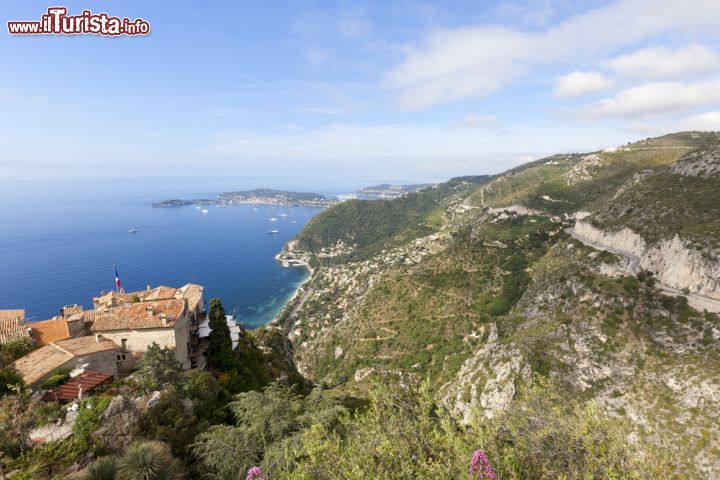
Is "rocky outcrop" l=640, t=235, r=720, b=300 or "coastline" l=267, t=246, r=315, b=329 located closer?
"rocky outcrop" l=640, t=235, r=720, b=300

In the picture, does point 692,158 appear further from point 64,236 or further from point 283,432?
point 64,236

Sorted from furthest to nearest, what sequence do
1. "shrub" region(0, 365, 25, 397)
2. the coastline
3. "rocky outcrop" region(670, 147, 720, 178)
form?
1. the coastline
2. "rocky outcrop" region(670, 147, 720, 178)
3. "shrub" region(0, 365, 25, 397)

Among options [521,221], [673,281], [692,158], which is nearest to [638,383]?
[673,281]

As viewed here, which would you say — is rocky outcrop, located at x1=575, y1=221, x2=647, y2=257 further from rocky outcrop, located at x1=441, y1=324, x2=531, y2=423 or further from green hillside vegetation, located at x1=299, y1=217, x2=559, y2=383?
rocky outcrop, located at x1=441, y1=324, x2=531, y2=423

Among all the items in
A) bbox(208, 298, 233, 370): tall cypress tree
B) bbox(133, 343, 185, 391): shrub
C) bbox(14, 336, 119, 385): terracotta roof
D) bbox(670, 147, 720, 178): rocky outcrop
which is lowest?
bbox(208, 298, 233, 370): tall cypress tree

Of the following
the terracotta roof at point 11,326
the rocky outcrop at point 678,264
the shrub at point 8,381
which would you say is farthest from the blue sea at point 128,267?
the rocky outcrop at point 678,264

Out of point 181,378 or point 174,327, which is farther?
point 174,327

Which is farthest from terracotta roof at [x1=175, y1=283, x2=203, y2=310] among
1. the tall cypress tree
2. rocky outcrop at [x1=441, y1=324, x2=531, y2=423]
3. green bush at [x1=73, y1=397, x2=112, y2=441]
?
rocky outcrop at [x1=441, y1=324, x2=531, y2=423]

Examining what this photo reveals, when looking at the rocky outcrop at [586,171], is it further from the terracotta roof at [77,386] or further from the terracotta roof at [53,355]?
the terracotta roof at [77,386]
